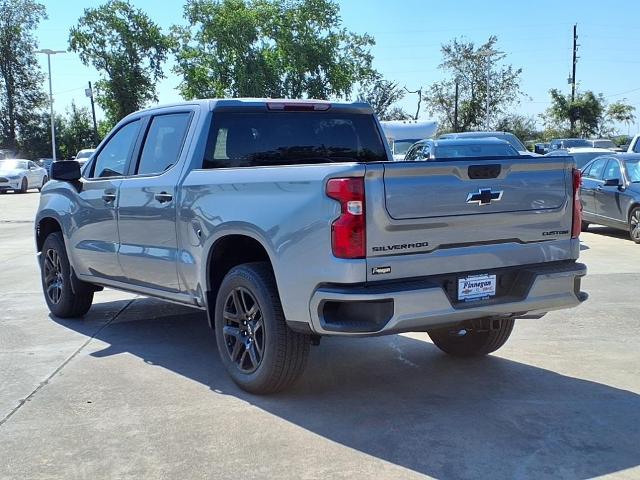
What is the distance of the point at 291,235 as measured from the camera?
4.50 meters

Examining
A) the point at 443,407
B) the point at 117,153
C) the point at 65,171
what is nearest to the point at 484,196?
the point at 443,407

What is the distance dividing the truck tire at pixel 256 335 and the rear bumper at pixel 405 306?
1.49 ft

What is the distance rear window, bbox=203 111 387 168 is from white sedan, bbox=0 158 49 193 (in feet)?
96.6

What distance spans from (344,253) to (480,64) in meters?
56.9

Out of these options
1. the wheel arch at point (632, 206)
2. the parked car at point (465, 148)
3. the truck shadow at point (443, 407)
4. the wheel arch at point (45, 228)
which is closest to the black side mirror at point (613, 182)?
the wheel arch at point (632, 206)

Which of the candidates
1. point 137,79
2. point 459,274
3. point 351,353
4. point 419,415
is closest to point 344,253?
point 459,274

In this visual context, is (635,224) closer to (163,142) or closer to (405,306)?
(163,142)

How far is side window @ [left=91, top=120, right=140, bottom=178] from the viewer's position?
6.60 metres

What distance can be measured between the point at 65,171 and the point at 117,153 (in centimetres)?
53

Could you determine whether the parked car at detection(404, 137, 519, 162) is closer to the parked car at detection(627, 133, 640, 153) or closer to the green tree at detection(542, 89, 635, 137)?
the parked car at detection(627, 133, 640, 153)

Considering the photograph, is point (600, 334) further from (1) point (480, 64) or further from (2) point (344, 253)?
(1) point (480, 64)

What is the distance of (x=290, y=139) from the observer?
237 inches

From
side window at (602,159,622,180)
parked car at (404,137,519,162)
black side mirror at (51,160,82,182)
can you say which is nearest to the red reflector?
black side mirror at (51,160,82,182)

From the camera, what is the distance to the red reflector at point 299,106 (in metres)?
5.97
